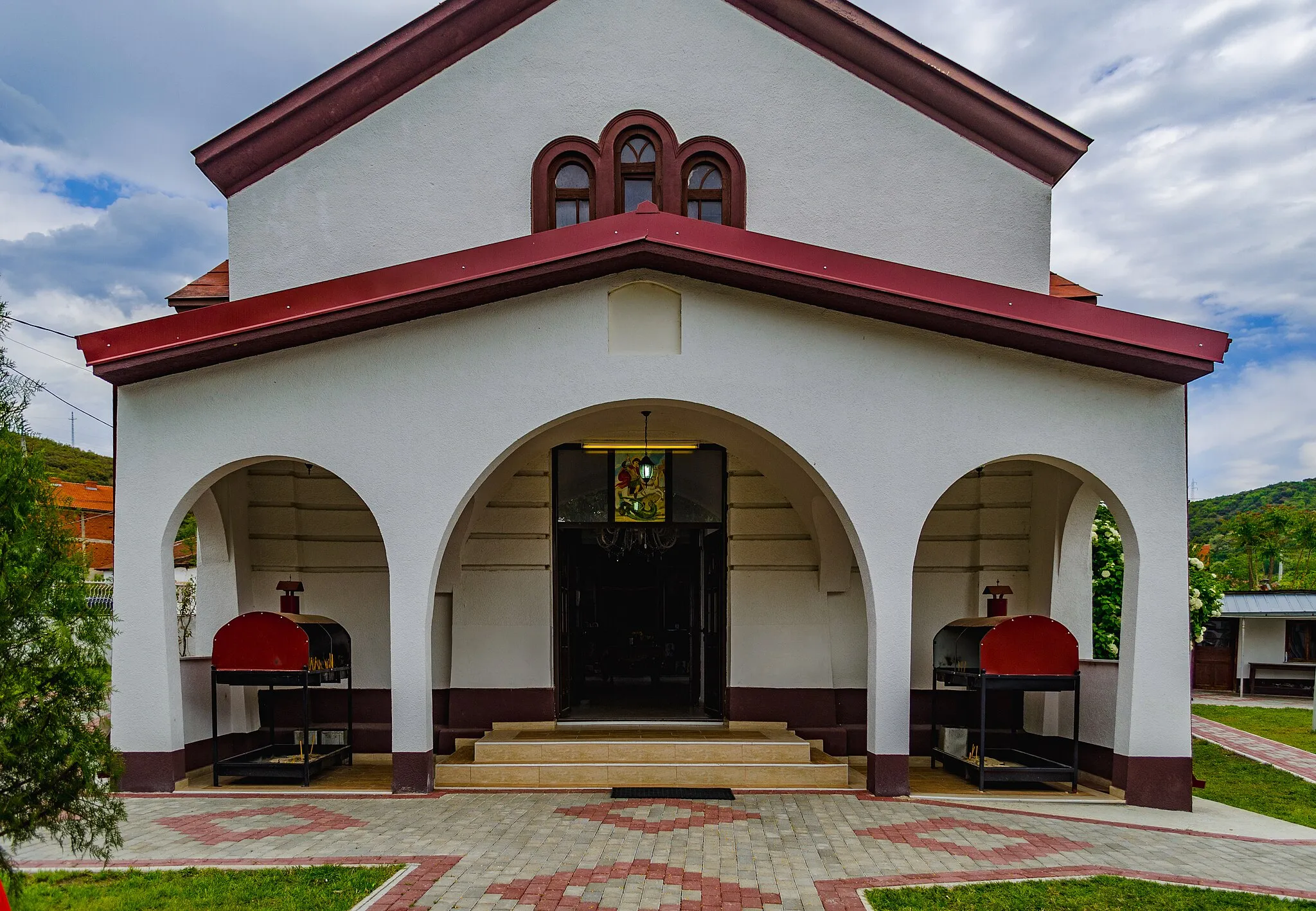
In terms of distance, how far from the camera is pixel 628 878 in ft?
21.1

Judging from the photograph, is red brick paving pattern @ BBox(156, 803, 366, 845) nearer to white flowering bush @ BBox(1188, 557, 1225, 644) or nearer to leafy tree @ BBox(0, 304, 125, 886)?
leafy tree @ BBox(0, 304, 125, 886)

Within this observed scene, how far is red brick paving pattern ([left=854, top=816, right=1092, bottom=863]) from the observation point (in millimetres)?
7121

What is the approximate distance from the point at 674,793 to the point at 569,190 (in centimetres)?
721

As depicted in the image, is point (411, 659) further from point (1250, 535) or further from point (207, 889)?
point (1250, 535)

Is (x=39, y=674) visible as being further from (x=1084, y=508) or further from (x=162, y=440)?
(x=1084, y=508)

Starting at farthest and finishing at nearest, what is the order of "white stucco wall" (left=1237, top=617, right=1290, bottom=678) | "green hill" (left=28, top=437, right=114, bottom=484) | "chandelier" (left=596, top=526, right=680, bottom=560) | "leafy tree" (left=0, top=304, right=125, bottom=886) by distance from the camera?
1. "green hill" (left=28, top=437, right=114, bottom=484)
2. "white stucco wall" (left=1237, top=617, right=1290, bottom=678)
3. "chandelier" (left=596, top=526, right=680, bottom=560)
4. "leafy tree" (left=0, top=304, right=125, bottom=886)

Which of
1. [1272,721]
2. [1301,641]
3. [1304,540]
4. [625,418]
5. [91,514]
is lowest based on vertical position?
[1272,721]

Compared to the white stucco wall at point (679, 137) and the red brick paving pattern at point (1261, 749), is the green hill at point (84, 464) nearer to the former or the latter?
the white stucco wall at point (679, 137)

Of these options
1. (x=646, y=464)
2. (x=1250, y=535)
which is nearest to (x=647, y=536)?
(x=646, y=464)

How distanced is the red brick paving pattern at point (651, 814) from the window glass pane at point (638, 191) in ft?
22.9

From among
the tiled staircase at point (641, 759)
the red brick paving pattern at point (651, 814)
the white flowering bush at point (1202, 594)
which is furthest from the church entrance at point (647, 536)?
the white flowering bush at point (1202, 594)

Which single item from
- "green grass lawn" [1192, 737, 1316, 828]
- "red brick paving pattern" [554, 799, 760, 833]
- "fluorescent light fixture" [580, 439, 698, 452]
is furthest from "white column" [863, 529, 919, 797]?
"green grass lawn" [1192, 737, 1316, 828]

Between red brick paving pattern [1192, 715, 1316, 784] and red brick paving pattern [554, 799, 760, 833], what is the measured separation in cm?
853

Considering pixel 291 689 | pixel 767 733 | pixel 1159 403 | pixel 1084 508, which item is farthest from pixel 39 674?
pixel 1084 508
